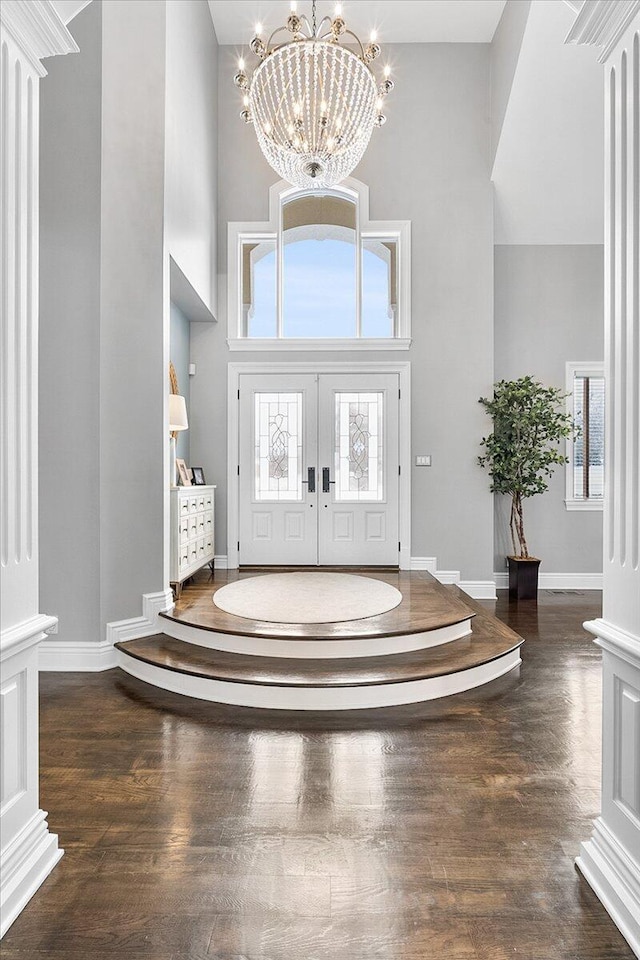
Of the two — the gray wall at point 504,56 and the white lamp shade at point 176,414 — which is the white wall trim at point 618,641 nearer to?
the white lamp shade at point 176,414

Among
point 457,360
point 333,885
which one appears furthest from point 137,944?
point 457,360

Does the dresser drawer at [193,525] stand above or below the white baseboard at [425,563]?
above

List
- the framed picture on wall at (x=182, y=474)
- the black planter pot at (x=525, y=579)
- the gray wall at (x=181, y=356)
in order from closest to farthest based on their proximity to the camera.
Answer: the framed picture on wall at (x=182, y=474)
the gray wall at (x=181, y=356)
the black planter pot at (x=525, y=579)

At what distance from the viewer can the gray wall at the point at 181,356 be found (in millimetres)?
5852

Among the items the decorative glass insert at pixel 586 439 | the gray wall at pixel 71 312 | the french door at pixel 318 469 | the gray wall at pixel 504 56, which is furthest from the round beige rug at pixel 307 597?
the gray wall at pixel 504 56

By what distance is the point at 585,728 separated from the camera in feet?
10.4

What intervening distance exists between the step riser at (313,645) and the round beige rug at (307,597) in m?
0.30

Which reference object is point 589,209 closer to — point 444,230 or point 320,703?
point 444,230

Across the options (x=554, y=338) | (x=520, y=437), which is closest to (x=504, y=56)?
(x=554, y=338)

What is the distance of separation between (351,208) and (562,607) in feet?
15.6

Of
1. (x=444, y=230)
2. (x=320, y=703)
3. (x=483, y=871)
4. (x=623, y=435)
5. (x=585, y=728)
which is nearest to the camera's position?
(x=623, y=435)

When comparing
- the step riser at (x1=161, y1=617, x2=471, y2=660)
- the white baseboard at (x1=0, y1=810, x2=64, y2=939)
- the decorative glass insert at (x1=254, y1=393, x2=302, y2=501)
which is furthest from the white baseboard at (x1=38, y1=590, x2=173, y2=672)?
the decorative glass insert at (x1=254, y1=393, x2=302, y2=501)

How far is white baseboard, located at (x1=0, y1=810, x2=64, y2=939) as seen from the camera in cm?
177

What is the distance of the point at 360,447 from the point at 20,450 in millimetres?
4783
